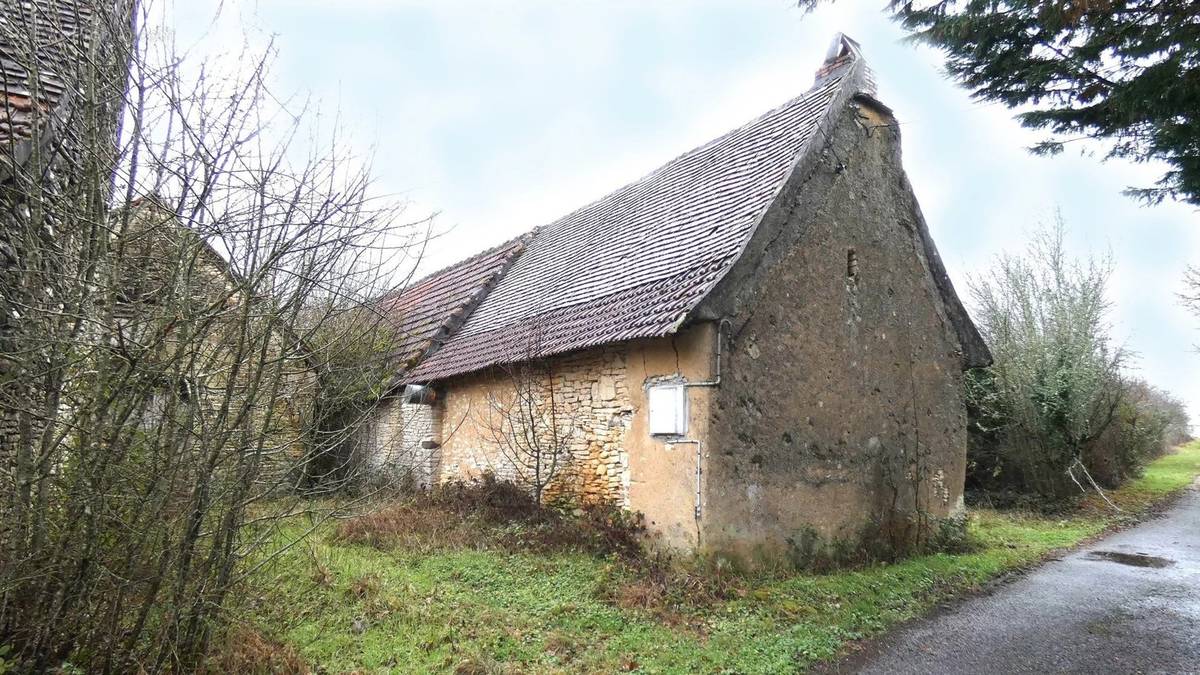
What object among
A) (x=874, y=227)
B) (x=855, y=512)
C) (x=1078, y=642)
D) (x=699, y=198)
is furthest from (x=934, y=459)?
(x=699, y=198)

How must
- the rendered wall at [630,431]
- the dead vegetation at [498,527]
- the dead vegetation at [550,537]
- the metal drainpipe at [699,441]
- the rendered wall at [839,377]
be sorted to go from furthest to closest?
1. the dead vegetation at [498,527]
2. the rendered wall at [839,377]
3. the rendered wall at [630,431]
4. the metal drainpipe at [699,441]
5. the dead vegetation at [550,537]

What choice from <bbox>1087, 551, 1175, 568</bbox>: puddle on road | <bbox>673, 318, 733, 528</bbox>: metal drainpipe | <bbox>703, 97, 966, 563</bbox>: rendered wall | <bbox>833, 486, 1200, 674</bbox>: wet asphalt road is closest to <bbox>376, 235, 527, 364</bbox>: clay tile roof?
<bbox>673, 318, 733, 528</bbox>: metal drainpipe

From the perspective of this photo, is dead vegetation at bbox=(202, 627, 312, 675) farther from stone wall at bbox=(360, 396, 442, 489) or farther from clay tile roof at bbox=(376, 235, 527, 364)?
clay tile roof at bbox=(376, 235, 527, 364)

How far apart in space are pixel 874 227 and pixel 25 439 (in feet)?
31.3

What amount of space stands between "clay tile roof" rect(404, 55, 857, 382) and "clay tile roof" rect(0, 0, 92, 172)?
5183mm

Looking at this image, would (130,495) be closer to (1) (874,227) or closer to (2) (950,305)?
(1) (874,227)

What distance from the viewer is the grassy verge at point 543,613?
17.0 ft

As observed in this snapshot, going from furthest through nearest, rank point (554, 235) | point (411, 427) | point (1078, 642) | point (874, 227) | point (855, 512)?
point (554, 235) → point (411, 427) → point (874, 227) → point (855, 512) → point (1078, 642)

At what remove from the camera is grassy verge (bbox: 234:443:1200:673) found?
5172 mm

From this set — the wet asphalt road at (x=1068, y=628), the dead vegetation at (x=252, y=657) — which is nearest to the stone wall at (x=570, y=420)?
the wet asphalt road at (x=1068, y=628)

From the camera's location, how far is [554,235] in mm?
14961

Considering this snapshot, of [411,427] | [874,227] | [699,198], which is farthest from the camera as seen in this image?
[411,427]

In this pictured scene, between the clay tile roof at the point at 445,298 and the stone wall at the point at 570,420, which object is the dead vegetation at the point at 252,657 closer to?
the stone wall at the point at 570,420

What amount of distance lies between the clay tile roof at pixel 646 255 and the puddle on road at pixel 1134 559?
709 cm
